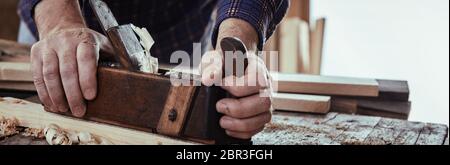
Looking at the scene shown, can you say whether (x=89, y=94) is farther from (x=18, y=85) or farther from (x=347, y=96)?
(x=347, y=96)

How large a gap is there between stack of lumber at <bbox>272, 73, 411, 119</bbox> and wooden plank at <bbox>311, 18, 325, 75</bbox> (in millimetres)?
1714

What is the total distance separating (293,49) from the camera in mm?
3789

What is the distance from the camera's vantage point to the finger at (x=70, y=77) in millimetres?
1259

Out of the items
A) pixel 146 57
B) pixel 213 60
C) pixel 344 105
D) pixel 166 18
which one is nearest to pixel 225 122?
pixel 213 60

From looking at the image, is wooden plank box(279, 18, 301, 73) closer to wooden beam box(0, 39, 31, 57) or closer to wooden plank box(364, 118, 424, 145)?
wooden beam box(0, 39, 31, 57)

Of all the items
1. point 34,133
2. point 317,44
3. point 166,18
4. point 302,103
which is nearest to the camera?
point 34,133

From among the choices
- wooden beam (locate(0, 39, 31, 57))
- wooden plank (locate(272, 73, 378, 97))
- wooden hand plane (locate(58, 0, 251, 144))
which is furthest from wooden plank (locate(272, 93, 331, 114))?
wooden beam (locate(0, 39, 31, 57))

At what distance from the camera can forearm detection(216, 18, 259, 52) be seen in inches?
56.6

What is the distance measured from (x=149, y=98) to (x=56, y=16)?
0.52 metres

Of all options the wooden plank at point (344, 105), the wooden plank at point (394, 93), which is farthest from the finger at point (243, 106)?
the wooden plank at point (394, 93)

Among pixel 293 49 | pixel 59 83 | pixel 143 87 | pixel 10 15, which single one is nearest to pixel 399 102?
pixel 143 87

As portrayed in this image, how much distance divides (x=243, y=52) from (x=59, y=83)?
462 millimetres

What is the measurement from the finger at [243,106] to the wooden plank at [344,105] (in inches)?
29.3

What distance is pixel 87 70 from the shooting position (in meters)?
1.24
